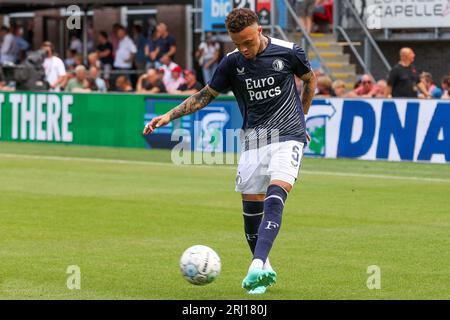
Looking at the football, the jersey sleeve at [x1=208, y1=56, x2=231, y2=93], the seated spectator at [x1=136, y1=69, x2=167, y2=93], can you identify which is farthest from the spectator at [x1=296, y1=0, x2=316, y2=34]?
the football

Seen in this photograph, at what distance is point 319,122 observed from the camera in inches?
915

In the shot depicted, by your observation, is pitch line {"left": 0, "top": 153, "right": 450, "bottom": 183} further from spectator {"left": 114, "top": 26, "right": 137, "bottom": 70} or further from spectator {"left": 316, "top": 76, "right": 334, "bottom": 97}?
spectator {"left": 114, "top": 26, "right": 137, "bottom": 70}

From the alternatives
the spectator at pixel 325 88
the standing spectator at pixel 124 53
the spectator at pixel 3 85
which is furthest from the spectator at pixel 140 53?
the spectator at pixel 325 88

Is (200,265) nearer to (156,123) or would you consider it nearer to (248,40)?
(156,123)

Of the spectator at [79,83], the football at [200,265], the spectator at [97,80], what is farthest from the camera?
the spectator at [97,80]

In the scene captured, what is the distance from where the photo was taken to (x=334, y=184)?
1864 cm

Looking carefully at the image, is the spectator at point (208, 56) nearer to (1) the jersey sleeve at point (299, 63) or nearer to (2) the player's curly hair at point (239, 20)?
(1) the jersey sleeve at point (299, 63)

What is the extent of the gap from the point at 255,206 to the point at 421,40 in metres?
20.9

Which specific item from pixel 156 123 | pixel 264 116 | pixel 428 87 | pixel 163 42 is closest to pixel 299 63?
pixel 264 116

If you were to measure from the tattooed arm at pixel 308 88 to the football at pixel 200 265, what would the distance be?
160 centimetres

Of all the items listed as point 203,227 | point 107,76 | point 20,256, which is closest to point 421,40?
point 107,76

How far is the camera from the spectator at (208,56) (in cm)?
3028

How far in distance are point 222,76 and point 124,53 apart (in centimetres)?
2420
